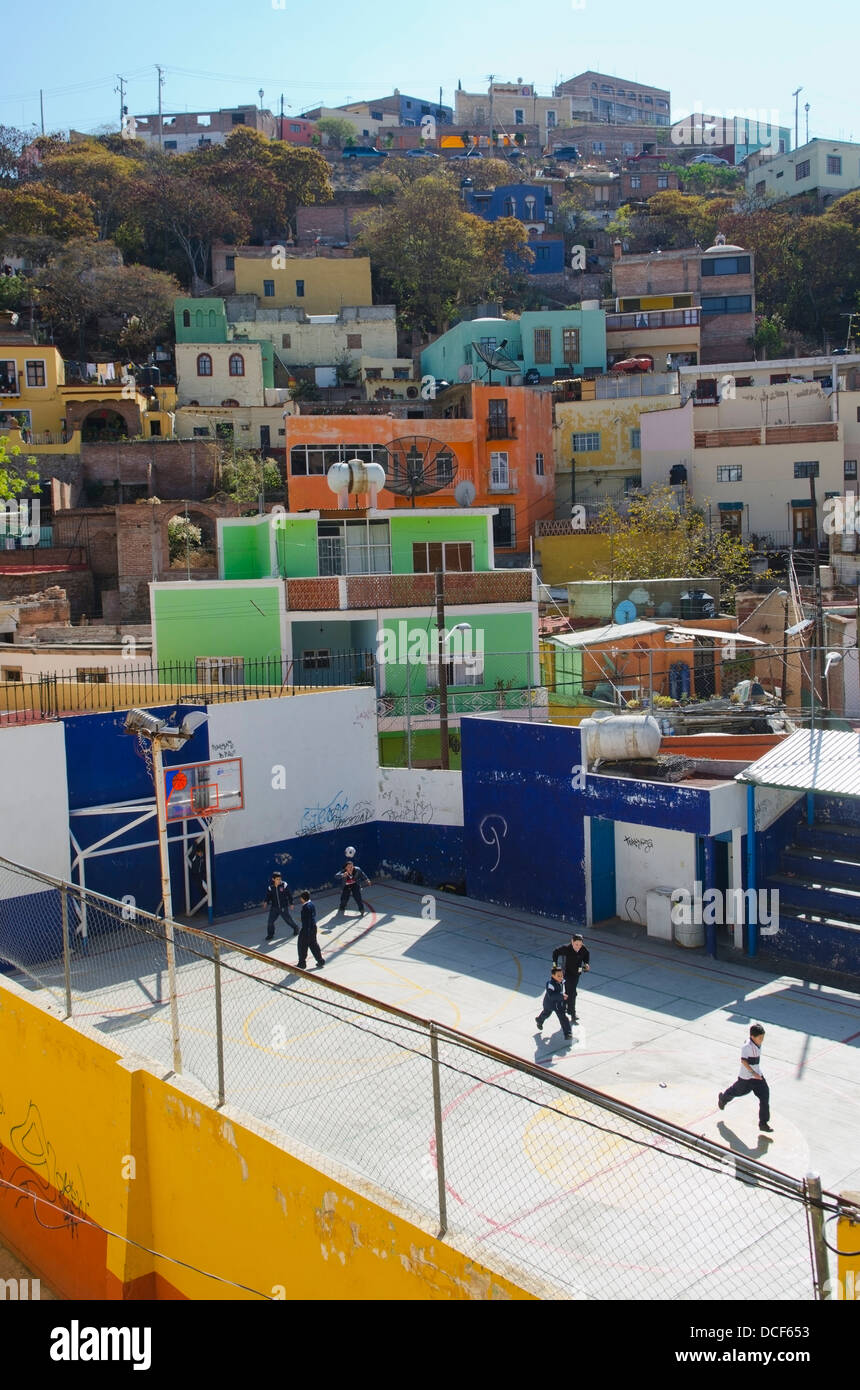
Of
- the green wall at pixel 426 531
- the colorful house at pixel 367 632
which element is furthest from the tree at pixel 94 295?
the colorful house at pixel 367 632

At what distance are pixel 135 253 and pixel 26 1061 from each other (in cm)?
7025

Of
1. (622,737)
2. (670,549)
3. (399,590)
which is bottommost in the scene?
(622,737)

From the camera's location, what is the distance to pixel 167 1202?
28.9 ft

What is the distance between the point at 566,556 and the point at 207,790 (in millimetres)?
28656

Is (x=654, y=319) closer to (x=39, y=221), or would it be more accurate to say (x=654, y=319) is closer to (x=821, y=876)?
(x=39, y=221)

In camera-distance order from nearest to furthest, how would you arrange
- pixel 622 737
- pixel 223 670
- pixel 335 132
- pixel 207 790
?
1. pixel 207 790
2. pixel 622 737
3. pixel 223 670
4. pixel 335 132

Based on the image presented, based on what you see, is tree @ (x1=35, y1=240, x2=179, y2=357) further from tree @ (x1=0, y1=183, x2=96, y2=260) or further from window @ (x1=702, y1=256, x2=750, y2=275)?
window @ (x1=702, y1=256, x2=750, y2=275)

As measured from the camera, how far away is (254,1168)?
7.82 m

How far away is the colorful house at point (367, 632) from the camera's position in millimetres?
28266

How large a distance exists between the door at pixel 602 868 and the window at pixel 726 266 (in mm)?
54736

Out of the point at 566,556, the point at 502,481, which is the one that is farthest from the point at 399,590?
the point at 502,481

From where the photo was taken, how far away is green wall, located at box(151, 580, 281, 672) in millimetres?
28516

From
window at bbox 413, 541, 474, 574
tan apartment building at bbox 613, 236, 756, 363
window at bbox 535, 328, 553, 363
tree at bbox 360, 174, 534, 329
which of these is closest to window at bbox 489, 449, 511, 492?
window at bbox 535, 328, 553, 363
